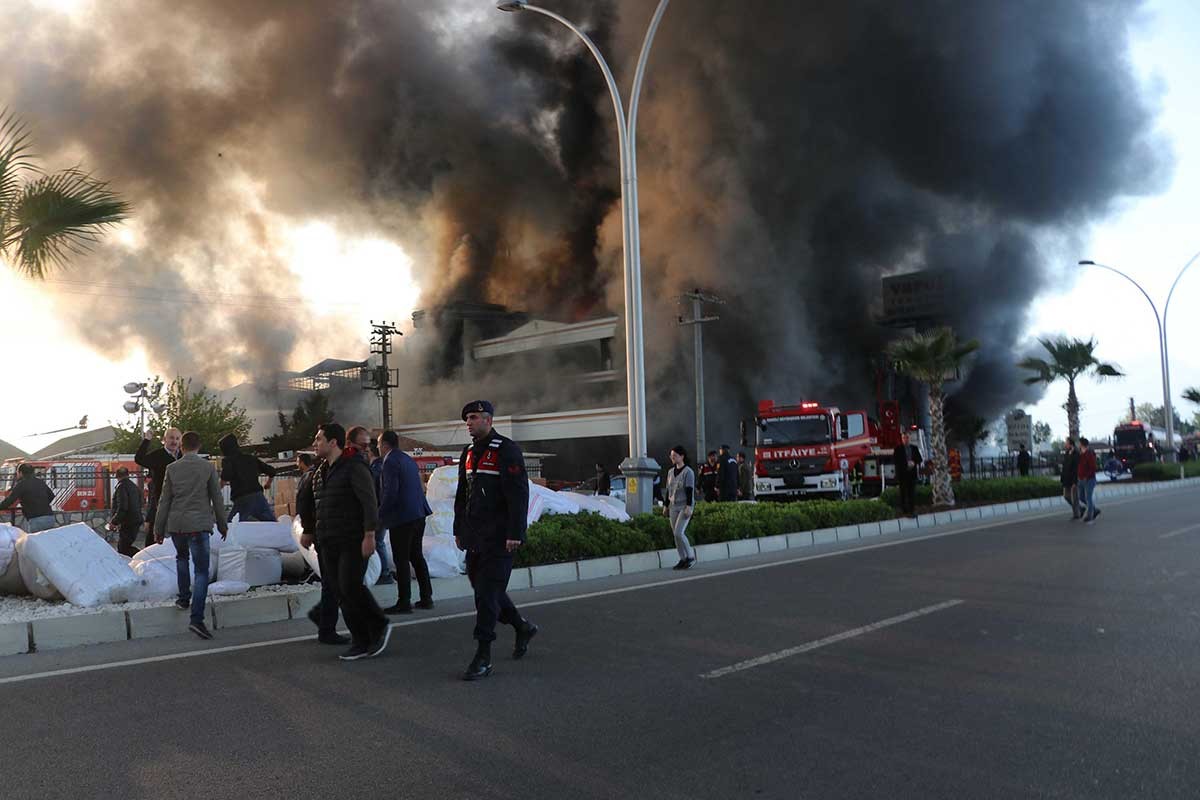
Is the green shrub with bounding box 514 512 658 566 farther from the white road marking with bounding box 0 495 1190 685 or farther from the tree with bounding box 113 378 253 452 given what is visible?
the tree with bounding box 113 378 253 452

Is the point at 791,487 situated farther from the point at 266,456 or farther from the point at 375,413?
the point at 375,413

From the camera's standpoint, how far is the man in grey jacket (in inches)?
256

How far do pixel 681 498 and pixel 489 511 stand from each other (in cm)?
513

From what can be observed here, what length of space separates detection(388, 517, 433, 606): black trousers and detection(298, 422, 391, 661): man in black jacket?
1727mm

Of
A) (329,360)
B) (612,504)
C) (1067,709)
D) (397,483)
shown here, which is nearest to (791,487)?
(612,504)

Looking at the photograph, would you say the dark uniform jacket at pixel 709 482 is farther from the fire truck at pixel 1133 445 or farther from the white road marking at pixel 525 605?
the fire truck at pixel 1133 445

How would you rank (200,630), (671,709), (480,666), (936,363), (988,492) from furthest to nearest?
(988,492) → (936,363) → (200,630) → (480,666) → (671,709)

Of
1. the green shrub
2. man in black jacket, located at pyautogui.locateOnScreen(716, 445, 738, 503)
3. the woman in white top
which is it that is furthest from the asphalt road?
man in black jacket, located at pyautogui.locateOnScreen(716, 445, 738, 503)

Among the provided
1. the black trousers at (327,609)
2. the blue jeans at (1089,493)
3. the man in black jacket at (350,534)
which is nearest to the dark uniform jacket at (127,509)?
the black trousers at (327,609)

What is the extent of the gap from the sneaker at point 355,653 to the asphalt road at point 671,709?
148 millimetres

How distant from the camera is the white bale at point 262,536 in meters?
8.17

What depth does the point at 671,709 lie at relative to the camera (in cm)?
416

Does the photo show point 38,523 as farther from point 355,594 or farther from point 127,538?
point 355,594

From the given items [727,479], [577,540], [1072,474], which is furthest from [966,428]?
[577,540]
